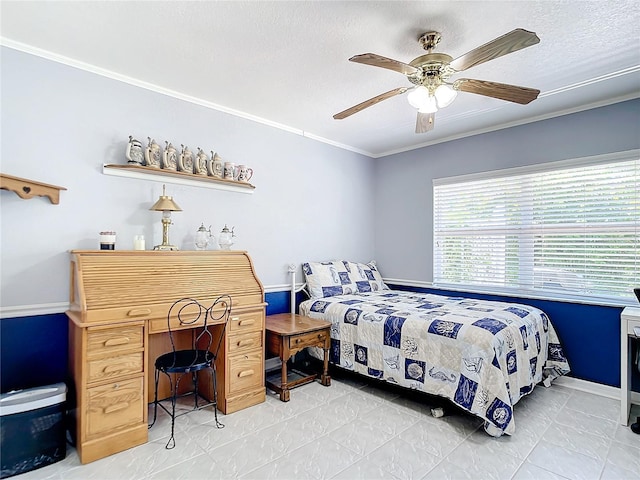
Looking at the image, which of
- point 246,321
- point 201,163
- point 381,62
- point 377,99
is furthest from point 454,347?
point 201,163

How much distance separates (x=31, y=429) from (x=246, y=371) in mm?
1273

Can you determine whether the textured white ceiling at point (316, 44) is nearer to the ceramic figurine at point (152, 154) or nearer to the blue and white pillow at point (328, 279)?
the ceramic figurine at point (152, 154)

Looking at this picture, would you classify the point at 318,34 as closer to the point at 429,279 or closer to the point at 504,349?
the point at 504,349

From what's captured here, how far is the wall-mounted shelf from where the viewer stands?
257 centimetres

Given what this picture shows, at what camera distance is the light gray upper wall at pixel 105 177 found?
222cm

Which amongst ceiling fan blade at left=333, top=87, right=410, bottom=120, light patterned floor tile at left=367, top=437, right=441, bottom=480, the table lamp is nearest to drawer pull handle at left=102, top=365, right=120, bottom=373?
the table lamp

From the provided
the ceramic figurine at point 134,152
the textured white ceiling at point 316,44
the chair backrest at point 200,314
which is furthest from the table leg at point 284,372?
the textured white ceiling at point 316,44

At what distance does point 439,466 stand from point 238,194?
8.53 ft

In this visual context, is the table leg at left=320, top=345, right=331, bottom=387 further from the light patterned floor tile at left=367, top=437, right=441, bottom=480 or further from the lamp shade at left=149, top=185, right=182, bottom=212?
the lamp shade at left=149, top=185, right=182, bottom=212

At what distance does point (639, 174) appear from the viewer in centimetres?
284

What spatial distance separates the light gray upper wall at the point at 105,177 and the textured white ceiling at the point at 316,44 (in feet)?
0.63

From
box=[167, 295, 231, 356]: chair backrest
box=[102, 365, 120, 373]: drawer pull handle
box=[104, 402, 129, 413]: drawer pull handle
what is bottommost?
box=[104, 402, 129, 413]: drawer pull handle

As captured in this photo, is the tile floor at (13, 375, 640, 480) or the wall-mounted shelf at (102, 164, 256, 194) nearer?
the tile floor at (13, 375, 640, 480)

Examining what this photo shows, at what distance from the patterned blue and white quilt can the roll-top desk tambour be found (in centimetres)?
84
